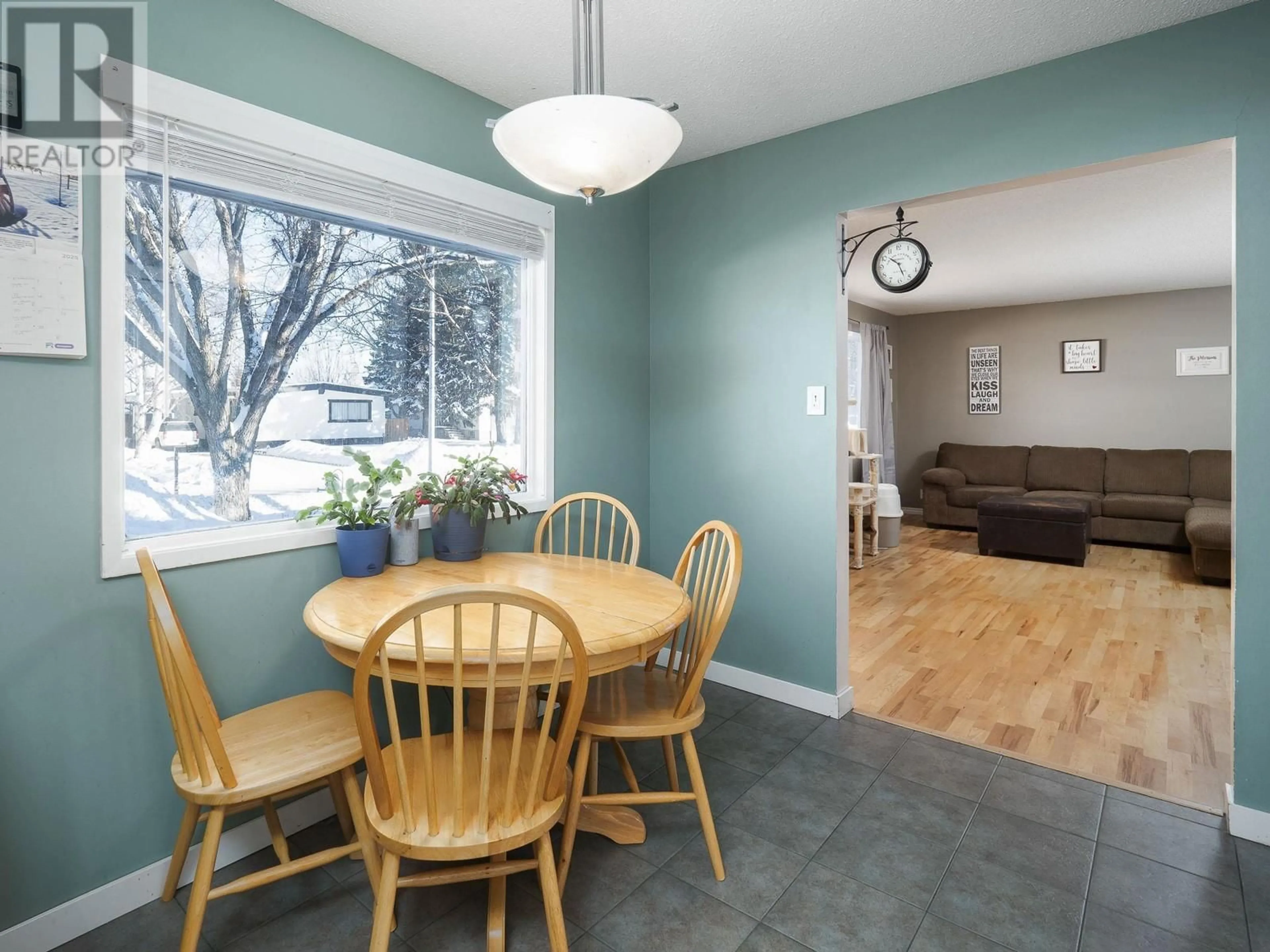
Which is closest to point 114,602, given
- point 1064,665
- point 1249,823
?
point 1249,823

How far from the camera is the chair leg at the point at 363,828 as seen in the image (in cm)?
154

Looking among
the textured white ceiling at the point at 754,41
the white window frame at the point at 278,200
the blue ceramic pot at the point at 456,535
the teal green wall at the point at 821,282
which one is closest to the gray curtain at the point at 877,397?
the teal green wall at the point at 821,282

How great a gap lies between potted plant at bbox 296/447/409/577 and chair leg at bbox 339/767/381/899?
2.03 ft

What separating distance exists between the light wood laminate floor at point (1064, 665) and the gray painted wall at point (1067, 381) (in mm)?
2008

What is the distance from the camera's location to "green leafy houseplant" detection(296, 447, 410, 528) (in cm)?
206

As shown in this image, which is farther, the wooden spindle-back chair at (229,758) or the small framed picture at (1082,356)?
the small framed picture at (1082,356)

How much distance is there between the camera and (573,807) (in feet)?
5.61

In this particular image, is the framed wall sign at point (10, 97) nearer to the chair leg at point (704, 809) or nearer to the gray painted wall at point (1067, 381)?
the chair leg at point (704, 809)

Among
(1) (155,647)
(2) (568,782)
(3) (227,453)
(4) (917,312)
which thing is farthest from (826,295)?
(4) (917,312)

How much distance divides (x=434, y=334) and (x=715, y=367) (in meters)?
1.28

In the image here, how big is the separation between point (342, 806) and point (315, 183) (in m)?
1.83

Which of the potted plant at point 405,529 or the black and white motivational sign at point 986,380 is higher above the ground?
the black and white motivational sign at point 986,380

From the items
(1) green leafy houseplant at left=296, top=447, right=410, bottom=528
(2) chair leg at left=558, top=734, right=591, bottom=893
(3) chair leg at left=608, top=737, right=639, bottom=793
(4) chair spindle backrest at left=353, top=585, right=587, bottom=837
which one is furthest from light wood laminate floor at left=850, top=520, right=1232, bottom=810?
(1) green leafy houseplant at left=296, top=447, right=410, bottom=528

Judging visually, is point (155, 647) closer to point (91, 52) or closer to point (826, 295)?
point (91, 52)
